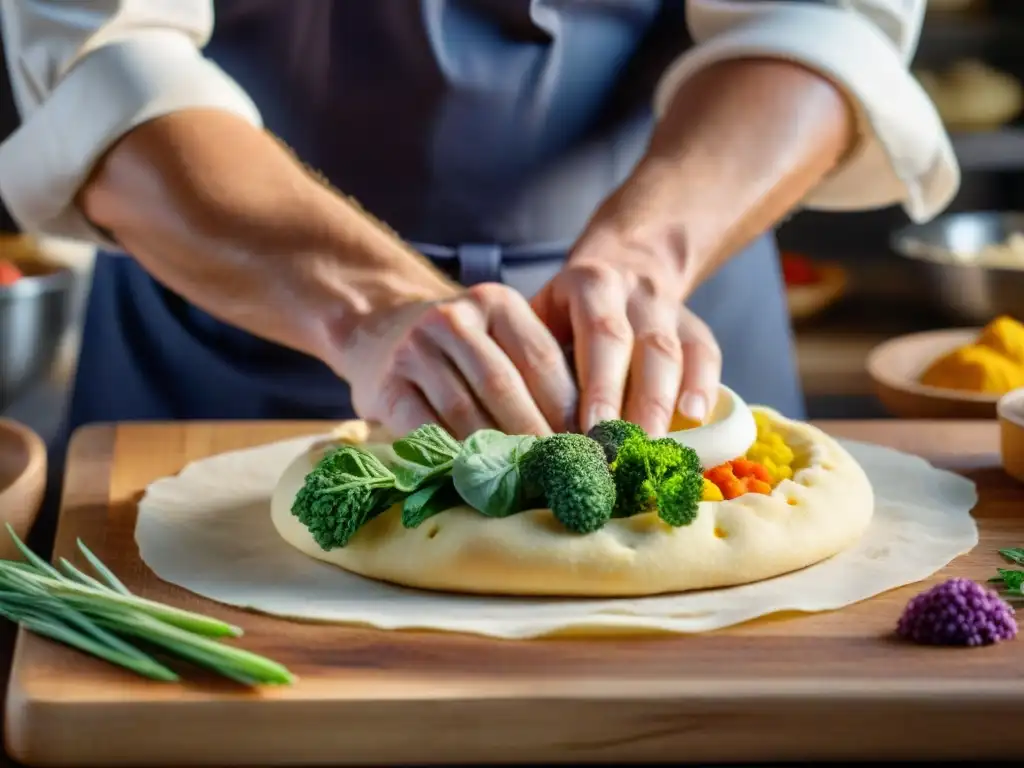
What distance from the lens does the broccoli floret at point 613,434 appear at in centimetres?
148

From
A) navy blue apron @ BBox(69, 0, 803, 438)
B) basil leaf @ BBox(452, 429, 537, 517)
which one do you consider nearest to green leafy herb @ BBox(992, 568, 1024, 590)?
basil leaf @ BBox(452, 429, 537, 517)

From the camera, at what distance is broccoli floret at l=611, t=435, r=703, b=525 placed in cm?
141

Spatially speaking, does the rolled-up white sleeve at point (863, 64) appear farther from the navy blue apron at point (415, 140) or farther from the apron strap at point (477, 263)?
the apron strap at point (477, 263)

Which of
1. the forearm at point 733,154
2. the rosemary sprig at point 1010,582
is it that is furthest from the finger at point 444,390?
the rosemary sprig at point 1010,582

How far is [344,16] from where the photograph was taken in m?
2.18

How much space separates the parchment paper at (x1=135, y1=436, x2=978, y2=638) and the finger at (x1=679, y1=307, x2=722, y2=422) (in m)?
0.23

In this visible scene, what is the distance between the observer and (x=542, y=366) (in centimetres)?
164

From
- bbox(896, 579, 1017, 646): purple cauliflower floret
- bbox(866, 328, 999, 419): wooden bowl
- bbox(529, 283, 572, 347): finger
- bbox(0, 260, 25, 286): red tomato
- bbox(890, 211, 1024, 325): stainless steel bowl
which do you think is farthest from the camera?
bbox(0, 260, 25, 286): red tomato

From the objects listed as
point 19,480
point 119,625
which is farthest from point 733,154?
point 119,625

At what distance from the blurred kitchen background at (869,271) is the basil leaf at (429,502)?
1979 mm

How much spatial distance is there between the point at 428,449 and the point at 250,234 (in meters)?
0.52

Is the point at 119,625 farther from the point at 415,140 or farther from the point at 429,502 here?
the point at 415,140

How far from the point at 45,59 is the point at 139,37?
131 millimetres

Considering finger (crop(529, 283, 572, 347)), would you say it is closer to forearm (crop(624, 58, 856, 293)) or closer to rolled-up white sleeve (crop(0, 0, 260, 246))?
forearm (crop(624, 58, 856, 293))
